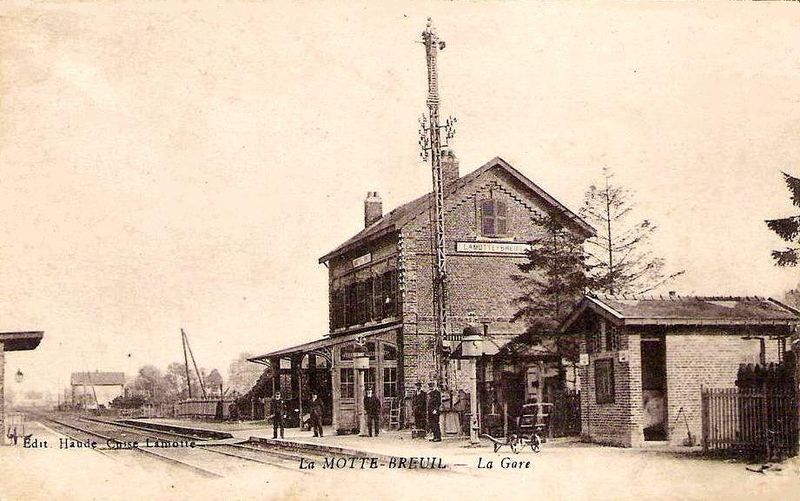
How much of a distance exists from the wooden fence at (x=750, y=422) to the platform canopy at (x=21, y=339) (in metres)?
11.7

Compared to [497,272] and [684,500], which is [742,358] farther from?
[497,272]

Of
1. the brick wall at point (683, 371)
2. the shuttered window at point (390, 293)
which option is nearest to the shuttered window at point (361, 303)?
the shuttered window at point (390, 293)

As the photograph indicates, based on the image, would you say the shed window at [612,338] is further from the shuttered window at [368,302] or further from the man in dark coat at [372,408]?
the shuttered window at [368,302]

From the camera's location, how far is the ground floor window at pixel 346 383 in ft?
88.0

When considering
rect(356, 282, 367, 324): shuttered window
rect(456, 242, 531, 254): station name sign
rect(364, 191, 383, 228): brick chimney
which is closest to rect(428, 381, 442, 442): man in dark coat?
rect(456, 242, 531, 254): station name sign

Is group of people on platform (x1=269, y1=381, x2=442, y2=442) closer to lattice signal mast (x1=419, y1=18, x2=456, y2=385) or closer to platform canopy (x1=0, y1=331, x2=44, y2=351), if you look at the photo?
lattice signal mast (x1=419, y1=18, x2=456, y2=385)

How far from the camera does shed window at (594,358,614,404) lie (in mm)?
19266

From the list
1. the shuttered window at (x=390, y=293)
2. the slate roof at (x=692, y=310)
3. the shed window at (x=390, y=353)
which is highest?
the shuttered window at (x=390, y=293)

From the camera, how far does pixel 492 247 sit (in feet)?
88.3

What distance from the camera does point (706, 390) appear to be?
55.9 ft

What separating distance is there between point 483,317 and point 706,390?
10.1 metres

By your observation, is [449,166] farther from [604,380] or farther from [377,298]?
[604,380]

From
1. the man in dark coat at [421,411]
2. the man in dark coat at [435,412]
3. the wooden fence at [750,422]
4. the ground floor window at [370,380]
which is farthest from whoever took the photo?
the ground floor window at [370,380]

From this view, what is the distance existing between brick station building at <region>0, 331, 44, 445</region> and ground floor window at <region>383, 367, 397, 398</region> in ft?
36.6
